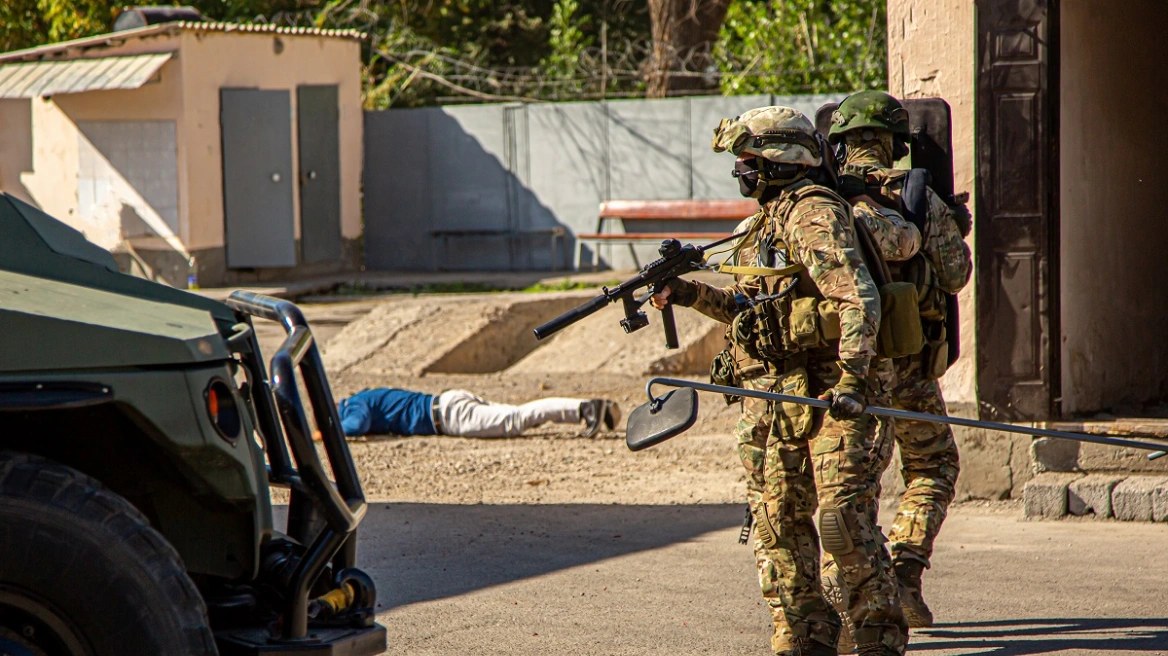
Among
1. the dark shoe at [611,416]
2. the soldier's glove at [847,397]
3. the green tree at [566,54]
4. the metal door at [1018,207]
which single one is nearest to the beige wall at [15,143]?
the green tree at [566,54]

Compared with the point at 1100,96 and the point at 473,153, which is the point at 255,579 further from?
the point at 473,153

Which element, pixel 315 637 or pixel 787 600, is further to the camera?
pixel 787 600

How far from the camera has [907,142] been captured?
15.4 feet

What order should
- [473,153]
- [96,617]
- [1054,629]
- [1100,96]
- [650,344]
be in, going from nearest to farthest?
[96,617] < [1054,629] < [1100,96] < [650,344] < [473,153]

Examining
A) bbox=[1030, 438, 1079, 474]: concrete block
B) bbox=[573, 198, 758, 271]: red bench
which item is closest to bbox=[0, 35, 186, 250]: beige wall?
bbox=[573, 198, 758, 271]: red bench

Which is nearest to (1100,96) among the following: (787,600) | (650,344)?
(787,600)

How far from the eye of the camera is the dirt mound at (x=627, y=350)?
10750mm

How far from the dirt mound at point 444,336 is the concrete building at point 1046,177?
5.94 meters

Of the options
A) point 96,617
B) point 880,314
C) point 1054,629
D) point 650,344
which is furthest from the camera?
point 650,344

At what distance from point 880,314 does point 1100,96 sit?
346 centimetres

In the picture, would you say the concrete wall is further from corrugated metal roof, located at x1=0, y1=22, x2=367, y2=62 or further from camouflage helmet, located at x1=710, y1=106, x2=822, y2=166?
corrugated metal roof, located at x1=0, y1=22, x2=367, y2=62

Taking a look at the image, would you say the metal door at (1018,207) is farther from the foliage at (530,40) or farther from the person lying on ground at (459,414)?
the foliage at (530,40)

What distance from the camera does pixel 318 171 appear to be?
17.3m

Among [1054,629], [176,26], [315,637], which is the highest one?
[176,26]
